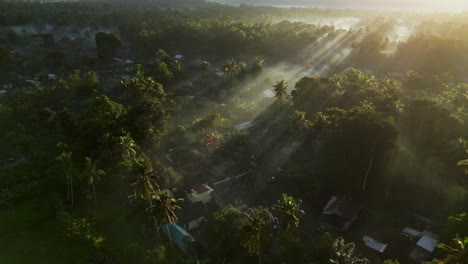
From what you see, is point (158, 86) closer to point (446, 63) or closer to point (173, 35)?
point (173, 35)

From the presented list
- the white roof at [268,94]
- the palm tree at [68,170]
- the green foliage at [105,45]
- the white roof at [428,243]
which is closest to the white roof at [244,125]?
the white roof at [268,94]

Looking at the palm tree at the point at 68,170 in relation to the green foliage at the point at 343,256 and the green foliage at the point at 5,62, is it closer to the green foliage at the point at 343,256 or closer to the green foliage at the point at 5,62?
the green foliage at the point at 343,256

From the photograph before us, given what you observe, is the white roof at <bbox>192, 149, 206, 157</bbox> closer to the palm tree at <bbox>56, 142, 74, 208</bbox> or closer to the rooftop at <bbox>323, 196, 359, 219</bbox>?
the palm tree at <bbox>56, 142, 74, 208</bbox>

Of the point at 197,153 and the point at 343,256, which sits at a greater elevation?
the point at 343,256

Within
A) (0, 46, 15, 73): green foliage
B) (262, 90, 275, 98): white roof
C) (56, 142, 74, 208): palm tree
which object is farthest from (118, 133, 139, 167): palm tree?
(0, 46, 15, 73): green foliage

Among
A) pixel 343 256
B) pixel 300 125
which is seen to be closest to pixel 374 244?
pixel 343 256

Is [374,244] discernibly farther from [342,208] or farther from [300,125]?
[300,125]
